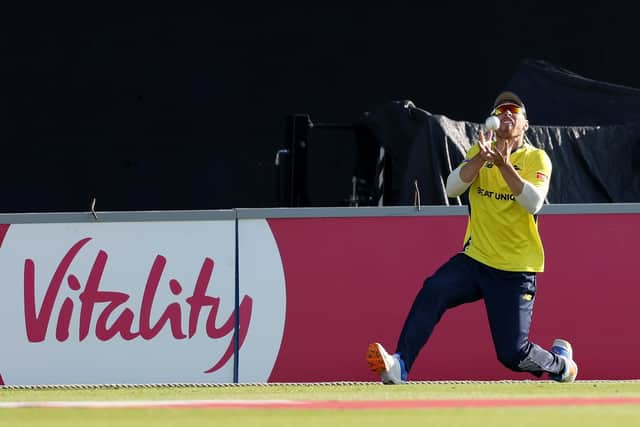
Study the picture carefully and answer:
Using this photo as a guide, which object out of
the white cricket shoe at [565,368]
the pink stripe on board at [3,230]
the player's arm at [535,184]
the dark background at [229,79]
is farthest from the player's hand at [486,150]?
the dark background at [229,79]

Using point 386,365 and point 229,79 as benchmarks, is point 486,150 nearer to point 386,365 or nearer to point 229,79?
point 386,365

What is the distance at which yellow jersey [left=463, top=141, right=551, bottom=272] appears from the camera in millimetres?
7660

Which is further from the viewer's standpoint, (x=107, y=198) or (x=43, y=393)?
(x=107, y=198)

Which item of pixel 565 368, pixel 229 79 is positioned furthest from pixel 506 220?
pixel 229 79

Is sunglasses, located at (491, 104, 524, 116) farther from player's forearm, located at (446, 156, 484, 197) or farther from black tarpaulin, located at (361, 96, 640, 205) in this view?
black tarpaulin, located at (361, 96, 640, 205)

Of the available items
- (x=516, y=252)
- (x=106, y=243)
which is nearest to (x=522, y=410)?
(x=516, y=252)

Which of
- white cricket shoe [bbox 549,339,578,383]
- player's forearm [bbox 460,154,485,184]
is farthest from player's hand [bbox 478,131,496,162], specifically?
white cricket shoe [bbox 549,339,578,383]

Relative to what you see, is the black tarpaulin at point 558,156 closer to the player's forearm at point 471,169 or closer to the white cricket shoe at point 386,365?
the player's forearm at point 471,169

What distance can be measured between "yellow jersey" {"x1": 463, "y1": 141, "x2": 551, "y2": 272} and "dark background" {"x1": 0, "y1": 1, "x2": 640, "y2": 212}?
5835 millimetres

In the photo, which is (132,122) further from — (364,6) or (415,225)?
(415,225)

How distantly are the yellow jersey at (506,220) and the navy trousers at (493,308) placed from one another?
71 mm

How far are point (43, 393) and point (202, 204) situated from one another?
6059mm

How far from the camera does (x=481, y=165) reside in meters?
7.55

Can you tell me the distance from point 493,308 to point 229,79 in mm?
6491
